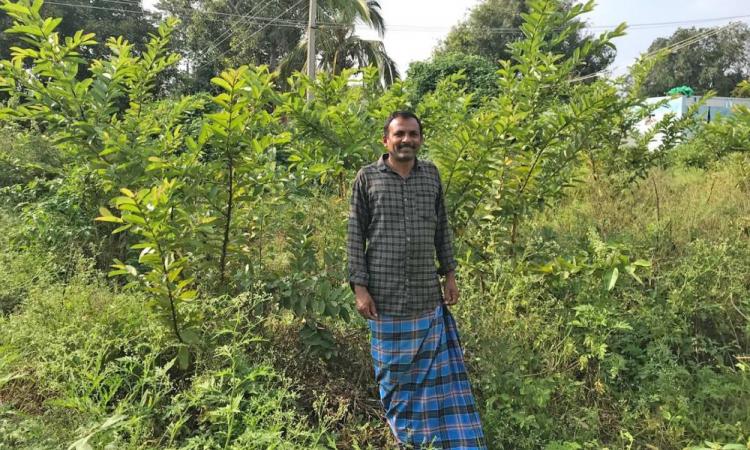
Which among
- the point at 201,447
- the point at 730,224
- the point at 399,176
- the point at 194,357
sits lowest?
the point at 201,447

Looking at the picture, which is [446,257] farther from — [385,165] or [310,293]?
[310,293]

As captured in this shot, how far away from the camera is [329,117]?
2932 mm

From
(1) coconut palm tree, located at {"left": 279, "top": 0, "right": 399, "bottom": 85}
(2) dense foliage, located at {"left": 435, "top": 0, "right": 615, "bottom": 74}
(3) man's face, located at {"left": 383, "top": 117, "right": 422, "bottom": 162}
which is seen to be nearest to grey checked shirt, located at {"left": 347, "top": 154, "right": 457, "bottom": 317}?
(3) man's face, located at {"left": 383, "top": 117, "right": 422, "bottom": 162}

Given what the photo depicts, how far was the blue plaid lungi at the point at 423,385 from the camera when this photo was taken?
7.35ft

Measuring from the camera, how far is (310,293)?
2479mm

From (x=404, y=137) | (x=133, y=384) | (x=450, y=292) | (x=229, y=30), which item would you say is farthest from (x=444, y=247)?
(x=229, y=30)

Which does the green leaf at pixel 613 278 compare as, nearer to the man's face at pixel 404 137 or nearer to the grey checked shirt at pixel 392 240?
the grey checked shirt at pixel 392 240

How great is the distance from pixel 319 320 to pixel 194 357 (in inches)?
26.1

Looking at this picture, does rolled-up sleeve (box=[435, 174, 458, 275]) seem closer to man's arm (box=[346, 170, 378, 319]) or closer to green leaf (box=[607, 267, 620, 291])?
man's arm (box=[346, 170, 378, 319])

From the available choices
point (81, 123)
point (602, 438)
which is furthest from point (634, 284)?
point (81, 123)

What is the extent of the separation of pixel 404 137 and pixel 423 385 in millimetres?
1184

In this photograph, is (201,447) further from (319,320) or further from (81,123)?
(81,123)

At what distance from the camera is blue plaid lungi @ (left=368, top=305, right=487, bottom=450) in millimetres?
2240

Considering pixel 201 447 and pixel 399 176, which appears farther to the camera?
pixel 399 176
